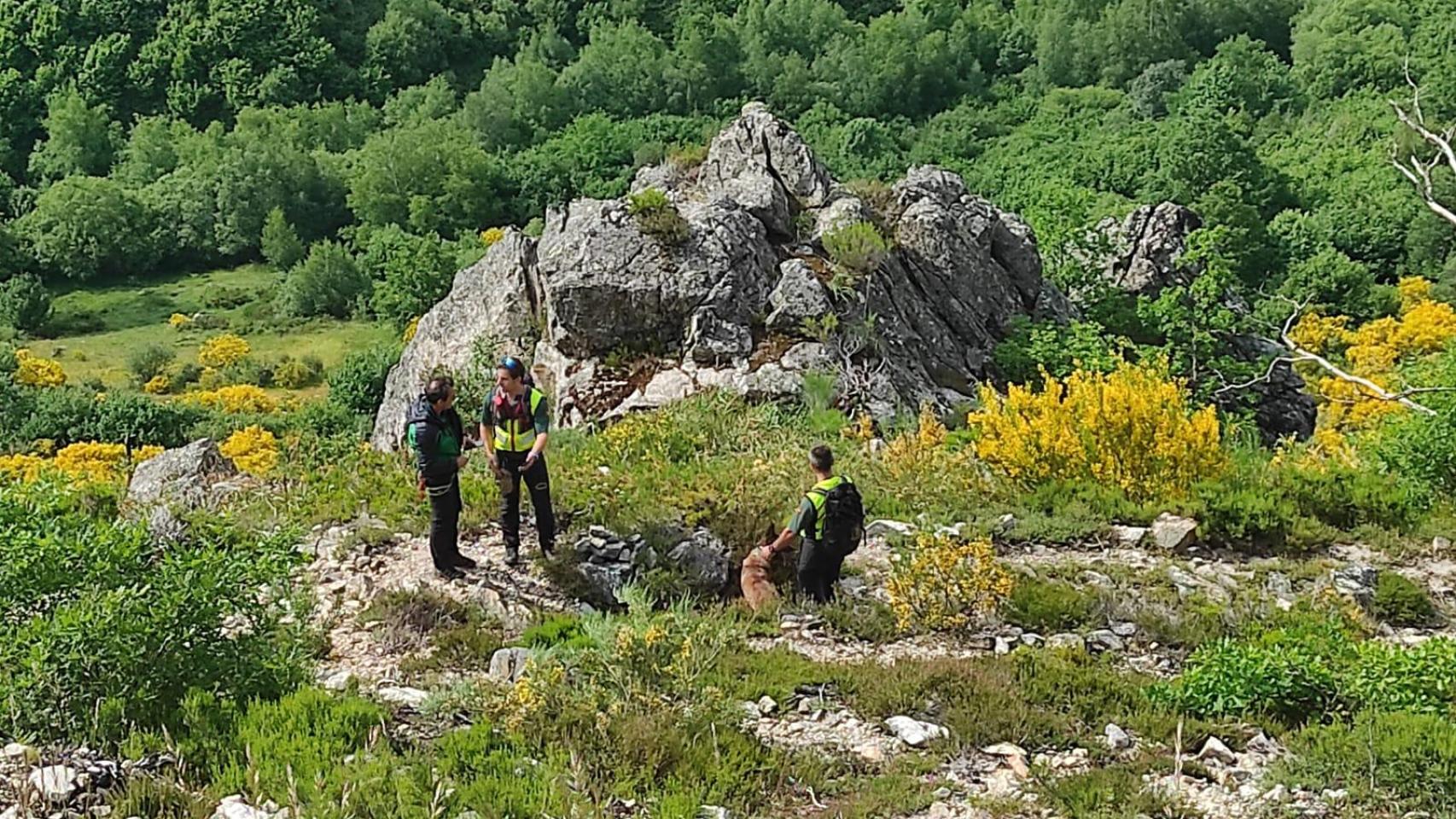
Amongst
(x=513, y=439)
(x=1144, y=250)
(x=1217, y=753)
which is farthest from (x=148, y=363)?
(x=1217, y=753)

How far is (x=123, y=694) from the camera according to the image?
201 inches

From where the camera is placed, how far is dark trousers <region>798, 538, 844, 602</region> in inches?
310

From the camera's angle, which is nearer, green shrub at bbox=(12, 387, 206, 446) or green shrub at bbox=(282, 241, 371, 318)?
green shrub at bbox=(12, 387, 206, 446)

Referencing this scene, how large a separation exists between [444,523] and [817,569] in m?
2.46

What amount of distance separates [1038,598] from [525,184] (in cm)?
6289

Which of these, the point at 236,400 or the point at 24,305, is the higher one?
the point at 24,305

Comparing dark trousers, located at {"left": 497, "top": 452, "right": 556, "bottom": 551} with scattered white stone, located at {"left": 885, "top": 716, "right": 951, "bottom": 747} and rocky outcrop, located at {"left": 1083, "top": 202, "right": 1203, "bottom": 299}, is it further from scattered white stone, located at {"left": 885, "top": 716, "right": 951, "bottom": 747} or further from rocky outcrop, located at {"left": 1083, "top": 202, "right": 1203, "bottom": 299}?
rocky outcrop, located at {"left": 1083, "top": 202, "right": 1203, "bottom": 299}

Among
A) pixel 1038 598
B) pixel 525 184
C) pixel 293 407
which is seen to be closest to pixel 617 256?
pixel 1038 598

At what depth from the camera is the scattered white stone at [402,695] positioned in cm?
588

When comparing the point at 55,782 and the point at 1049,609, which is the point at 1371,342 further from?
the point at 55,782

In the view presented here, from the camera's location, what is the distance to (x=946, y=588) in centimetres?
752

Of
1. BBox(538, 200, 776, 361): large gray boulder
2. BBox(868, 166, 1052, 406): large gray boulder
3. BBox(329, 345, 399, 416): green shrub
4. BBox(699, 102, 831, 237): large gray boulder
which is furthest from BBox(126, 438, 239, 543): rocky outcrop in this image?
BBox(329, 345, 399, 416): green shrub

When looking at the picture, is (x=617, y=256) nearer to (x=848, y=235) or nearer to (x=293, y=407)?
(x=848, y=235)

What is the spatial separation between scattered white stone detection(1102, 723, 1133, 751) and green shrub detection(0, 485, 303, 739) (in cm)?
370
